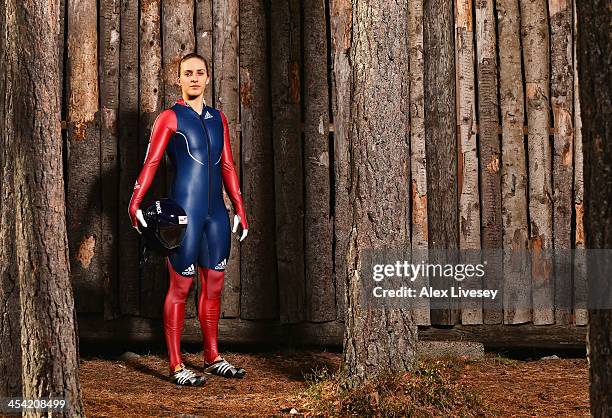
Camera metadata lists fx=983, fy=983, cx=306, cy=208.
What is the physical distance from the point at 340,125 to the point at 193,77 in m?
1.47

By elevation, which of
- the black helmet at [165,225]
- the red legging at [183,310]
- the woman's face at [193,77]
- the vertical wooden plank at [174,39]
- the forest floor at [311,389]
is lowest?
the forest floor at [311,389]

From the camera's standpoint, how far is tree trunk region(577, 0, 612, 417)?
4027mm

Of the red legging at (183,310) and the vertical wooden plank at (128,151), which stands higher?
the vertical wooden plank at (128,151)

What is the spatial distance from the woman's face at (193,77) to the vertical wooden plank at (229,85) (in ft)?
2.85

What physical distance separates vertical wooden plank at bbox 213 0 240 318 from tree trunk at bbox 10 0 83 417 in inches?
124

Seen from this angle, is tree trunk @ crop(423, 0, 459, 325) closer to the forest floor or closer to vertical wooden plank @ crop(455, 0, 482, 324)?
vertical wooden plank @ crop(455, 0, 482, 324)

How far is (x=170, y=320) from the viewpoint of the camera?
7484 millimetres

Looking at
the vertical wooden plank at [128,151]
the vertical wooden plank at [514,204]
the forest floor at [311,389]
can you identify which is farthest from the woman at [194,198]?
the vertical wooden plank at [514,204]

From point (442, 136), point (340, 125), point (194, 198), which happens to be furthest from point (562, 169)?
point (194, 198)

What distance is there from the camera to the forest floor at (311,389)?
629cm

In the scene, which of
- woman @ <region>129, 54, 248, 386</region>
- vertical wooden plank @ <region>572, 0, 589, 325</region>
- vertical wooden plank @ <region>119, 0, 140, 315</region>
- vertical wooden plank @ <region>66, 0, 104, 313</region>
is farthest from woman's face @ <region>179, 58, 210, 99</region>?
vertical wooden plank @ <region>572, 0, 589, 325</region>

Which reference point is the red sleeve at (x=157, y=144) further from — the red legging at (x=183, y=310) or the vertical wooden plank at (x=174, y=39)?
the vertical wooden plank at (x=174, y=39)

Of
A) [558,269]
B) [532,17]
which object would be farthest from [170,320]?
[532,17]

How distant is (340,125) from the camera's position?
8398 millimetres
